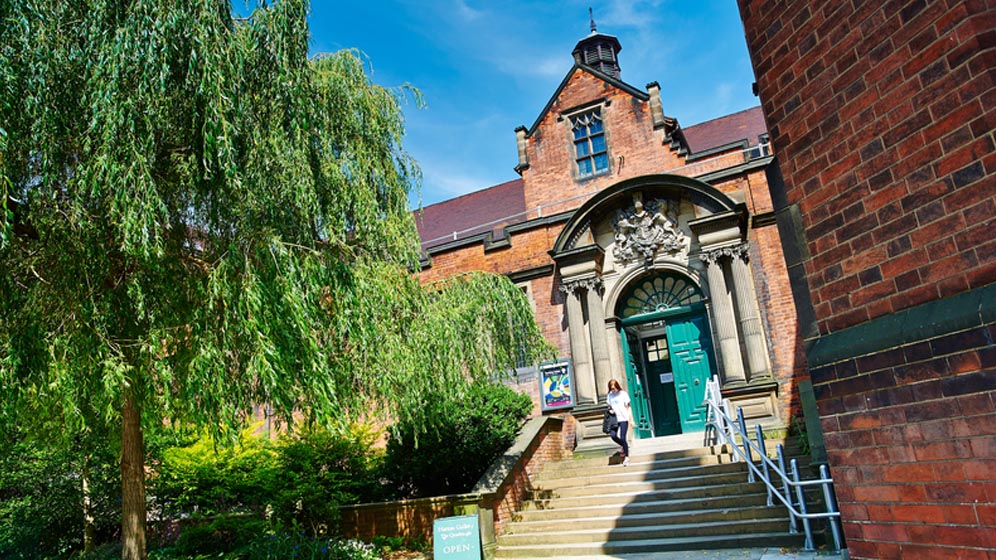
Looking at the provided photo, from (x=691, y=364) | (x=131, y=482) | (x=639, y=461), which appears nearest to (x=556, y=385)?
(x=691, y=364)

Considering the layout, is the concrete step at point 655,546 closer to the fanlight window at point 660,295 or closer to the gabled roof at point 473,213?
the fanlight window at point 660,295

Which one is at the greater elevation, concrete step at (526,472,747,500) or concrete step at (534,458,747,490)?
concrete step at (534,458,747,490)

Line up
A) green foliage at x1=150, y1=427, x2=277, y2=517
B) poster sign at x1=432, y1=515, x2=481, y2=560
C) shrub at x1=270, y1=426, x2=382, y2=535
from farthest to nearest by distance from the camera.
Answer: green foliage at x1=150, y1=427, x2=277, y2=517
shrub at x1=270, y1=426, x2=382, y2=535
poster sign at x1=432, y1=515, x2=481, y2=560

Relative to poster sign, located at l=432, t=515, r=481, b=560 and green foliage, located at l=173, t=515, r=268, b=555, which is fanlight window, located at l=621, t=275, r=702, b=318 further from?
green foliage, located at l=173, t=515, r=268, b=555

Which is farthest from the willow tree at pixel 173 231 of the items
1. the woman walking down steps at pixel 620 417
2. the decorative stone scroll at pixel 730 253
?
the decorative stone scroll at pixel 730 253

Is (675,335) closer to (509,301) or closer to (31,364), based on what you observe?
(509,301)

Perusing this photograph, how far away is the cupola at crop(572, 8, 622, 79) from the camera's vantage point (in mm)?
24172

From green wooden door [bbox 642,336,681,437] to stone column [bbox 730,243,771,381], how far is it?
1992mm

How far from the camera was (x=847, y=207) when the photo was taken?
9.74 feet

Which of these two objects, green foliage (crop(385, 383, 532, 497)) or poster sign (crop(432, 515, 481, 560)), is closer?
poster sign (crop(432, 515, 481, 560))

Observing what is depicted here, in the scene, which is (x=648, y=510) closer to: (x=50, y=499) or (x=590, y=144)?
(x=590, y=144)

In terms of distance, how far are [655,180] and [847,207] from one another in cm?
1114

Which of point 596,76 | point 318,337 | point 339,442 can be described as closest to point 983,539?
point 318,337

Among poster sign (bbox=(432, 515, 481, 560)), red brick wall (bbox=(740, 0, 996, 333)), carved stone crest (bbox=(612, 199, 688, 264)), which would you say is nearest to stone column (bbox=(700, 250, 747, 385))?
carved stone crest (bbox=(612, 199, 688, 264))
